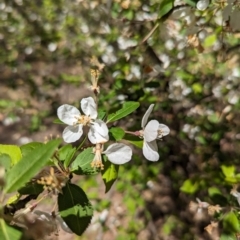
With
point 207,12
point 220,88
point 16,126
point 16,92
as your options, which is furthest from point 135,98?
point 16,92

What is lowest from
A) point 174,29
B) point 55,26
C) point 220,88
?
point 55,26

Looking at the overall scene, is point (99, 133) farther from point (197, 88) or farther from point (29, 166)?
point (197, 88)

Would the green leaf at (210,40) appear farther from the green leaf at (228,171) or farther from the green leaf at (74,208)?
the green leaf at (74,208)

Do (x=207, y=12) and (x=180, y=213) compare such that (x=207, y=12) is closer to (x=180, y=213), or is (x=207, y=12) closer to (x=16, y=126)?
(x=180, y=213)

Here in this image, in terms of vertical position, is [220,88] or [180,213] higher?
[220,88]

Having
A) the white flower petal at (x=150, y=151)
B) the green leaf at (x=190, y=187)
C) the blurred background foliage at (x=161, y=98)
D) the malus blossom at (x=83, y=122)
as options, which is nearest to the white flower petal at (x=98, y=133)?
the malus blossom at (x=83, y=122)

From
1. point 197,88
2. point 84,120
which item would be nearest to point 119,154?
point 84,120
